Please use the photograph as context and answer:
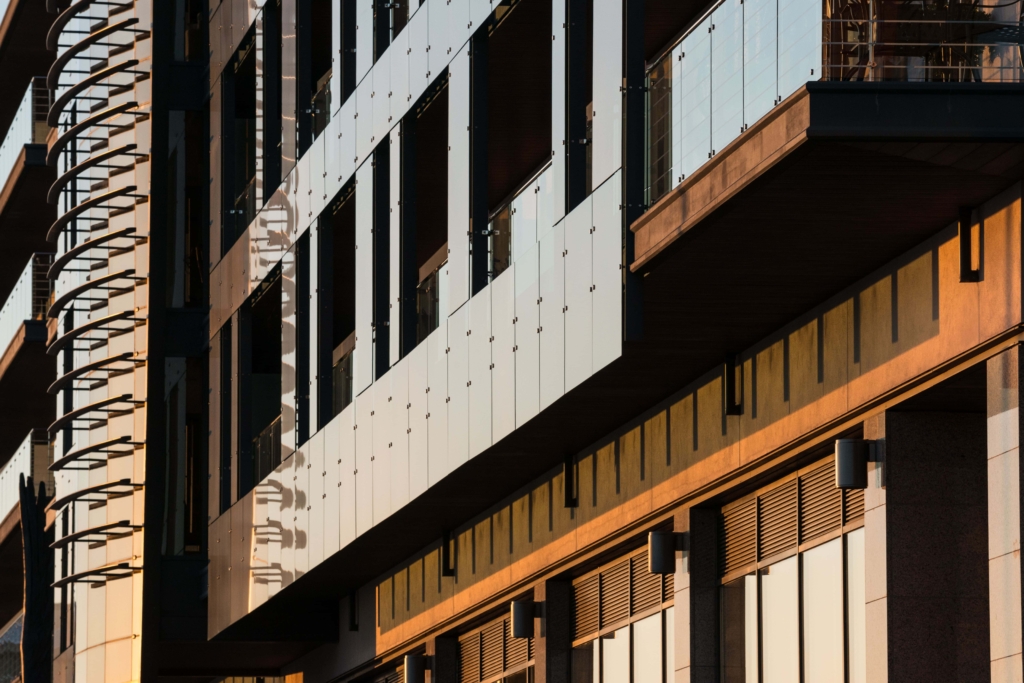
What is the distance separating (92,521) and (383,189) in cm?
1162

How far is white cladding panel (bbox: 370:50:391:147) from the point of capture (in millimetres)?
24266

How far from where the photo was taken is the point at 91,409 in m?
33.3

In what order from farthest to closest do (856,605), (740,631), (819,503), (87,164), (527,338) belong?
(87,164), (527,338), (740,631), (819,503), (856,605)

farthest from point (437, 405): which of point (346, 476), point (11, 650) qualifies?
point (11, 650)

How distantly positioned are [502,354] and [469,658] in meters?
6.89

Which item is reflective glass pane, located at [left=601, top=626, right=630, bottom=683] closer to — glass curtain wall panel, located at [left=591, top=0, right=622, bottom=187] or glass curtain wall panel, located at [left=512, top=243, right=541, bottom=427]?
glass curtain wall panel, located at [left=512, top=243, right=541, bottom=427]

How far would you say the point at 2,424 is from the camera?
2096 inches

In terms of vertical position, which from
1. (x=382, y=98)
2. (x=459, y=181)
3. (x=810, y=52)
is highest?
(x=382, y=98)

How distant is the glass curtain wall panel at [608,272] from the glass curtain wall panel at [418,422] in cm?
530

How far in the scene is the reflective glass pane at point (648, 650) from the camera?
19.8m

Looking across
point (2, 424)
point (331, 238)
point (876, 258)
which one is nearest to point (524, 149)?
point (331, 238)

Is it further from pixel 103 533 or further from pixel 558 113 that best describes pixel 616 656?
pixel 103 533

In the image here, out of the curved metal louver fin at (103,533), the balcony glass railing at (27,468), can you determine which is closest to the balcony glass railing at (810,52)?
the curved metal louver fin at (103,533)

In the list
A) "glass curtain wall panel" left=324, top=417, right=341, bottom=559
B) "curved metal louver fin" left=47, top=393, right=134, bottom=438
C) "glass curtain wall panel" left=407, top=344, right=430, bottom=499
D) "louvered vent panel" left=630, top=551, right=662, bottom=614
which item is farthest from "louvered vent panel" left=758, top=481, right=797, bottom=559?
"curved metal louver fin" left=47, top=393, right=134, bottom=438
